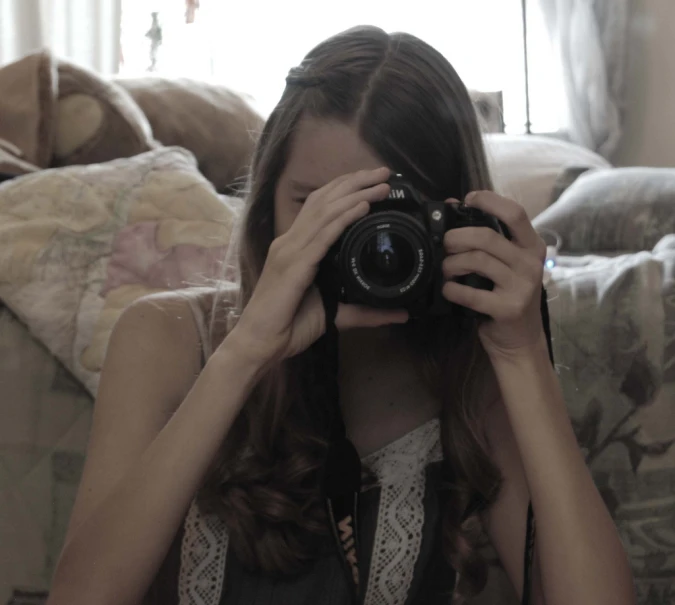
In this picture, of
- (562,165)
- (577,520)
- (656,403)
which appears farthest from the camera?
(562,165)

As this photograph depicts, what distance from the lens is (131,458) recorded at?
761 millimetres

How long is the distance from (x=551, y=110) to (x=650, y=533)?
212 cm

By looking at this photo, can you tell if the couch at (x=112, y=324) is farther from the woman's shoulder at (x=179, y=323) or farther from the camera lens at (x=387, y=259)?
the camera lens at (x=387, y=259)

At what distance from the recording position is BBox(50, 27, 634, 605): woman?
2.29ft

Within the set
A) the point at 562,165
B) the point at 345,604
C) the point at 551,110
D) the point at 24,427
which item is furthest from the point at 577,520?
the point at 551,110

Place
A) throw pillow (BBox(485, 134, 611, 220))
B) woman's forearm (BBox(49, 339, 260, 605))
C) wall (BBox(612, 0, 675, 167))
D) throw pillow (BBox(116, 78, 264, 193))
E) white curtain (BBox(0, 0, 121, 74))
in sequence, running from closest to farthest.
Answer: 1. woman's forearm (BBox(49, 339, 260, 605))
2. throw pillow (BBox(116, 78, 264, 193))
3. throw pillow (BBox(485, 134, 611, 220))
4. white curtain (BBox(0, 0, 121, 74))
5. wall (BBox(612, 0, 675, 167))

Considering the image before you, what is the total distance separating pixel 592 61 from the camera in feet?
8.82

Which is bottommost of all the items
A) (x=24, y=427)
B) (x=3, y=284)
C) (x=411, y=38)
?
(x=24, y=427)

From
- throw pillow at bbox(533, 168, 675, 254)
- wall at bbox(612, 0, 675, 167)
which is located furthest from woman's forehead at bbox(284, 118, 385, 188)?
wall at bbox(612, 0, 675, 167)

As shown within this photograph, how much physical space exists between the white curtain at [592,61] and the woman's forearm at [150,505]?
2.31 m

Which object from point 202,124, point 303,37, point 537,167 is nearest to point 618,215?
point 537,167

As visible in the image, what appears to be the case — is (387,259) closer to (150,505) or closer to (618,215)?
(150,505)

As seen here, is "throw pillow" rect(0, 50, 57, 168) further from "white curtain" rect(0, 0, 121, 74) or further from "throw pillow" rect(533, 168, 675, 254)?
"white curtain" rect(0, 0, 121, 74)

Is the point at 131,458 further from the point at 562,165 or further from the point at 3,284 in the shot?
the point at 562,165
